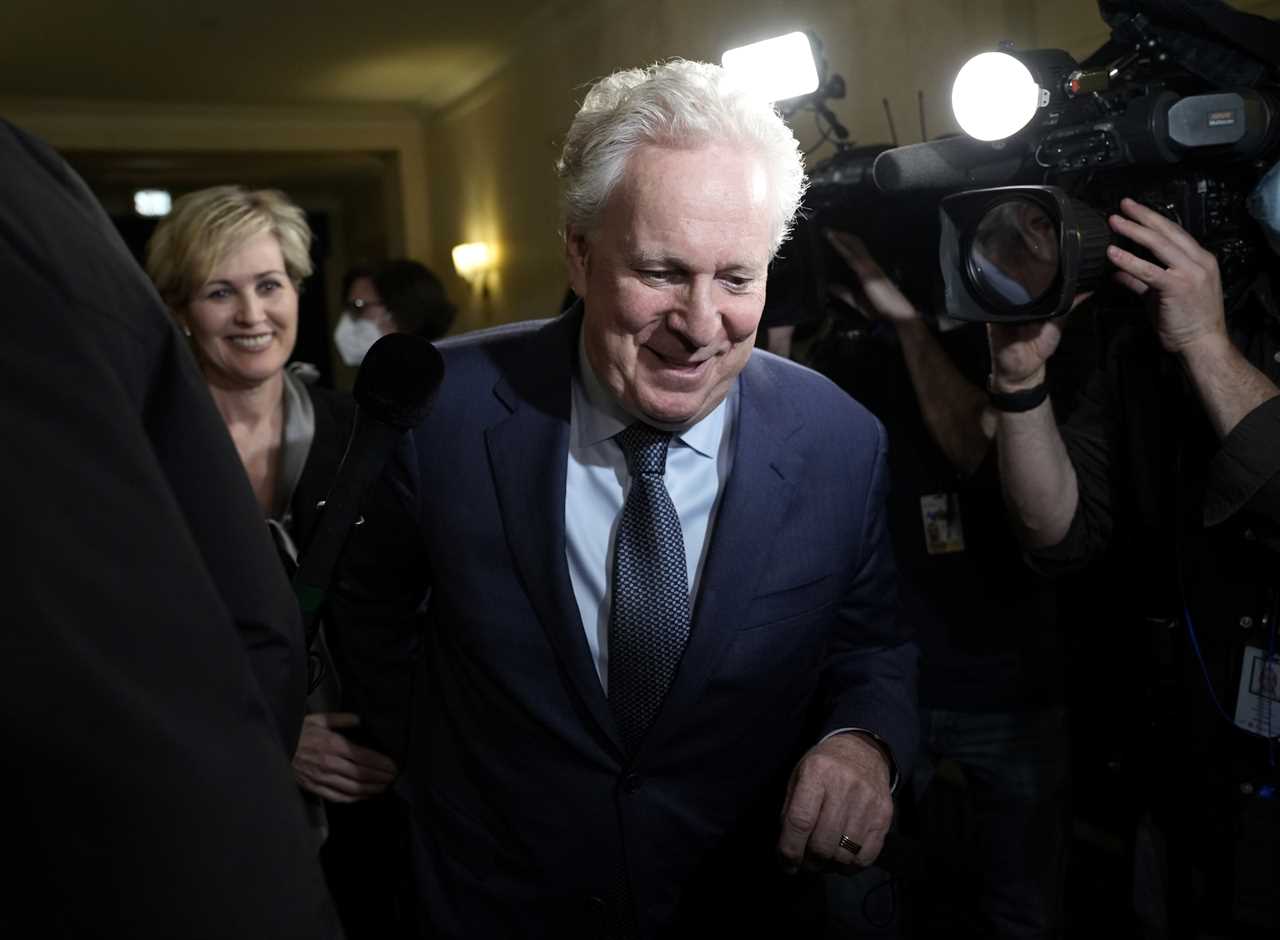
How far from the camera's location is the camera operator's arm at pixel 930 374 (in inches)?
80.7

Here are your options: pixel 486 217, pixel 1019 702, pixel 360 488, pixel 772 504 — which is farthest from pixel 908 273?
pixel 486 217

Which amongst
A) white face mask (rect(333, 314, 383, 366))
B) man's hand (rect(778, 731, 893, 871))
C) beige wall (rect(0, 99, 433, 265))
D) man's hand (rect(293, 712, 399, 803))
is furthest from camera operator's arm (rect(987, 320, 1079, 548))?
beige wall (rect(0, 99, 433, 265))

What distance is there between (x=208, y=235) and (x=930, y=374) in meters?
1.45

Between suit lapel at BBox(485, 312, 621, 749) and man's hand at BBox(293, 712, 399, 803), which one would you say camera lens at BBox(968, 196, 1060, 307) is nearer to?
suit lapel at BBox(485, 312, 621, 749)

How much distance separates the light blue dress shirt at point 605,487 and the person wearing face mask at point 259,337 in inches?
36.4

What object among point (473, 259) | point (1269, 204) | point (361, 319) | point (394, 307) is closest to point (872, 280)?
point (1269, 204)

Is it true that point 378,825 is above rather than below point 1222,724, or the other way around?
below

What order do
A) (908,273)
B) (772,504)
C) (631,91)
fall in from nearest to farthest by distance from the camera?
(631,91) → (772,504) → (908,273)

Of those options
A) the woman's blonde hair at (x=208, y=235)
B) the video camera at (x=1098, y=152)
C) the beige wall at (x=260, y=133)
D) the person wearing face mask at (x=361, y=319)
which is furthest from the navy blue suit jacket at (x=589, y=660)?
the beige wall at (x=260, y=133)

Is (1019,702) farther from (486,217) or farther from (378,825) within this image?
(486,217)

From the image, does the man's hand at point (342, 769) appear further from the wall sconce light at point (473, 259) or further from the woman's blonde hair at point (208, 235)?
the wall sconce light at point (473, 259)

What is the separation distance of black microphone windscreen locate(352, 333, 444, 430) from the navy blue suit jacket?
0.22 m

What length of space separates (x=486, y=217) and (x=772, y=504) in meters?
6.58

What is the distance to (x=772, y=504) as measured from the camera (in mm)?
1427
